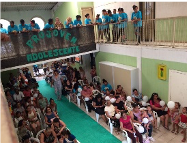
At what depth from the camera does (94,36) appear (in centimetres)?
999

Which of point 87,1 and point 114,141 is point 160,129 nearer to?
point 114,141

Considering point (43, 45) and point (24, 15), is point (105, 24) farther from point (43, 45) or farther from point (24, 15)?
point (24, 15)

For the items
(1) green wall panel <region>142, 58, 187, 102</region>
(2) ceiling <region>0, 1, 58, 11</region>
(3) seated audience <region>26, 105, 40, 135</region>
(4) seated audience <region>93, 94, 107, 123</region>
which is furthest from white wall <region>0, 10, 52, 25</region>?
(1) green wall panel <region>142, 58, 187, 102</region>

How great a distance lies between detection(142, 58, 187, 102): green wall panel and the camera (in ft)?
21.9

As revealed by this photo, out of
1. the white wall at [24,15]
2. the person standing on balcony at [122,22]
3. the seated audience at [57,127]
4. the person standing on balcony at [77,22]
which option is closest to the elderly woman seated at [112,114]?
the seated audience at [57,127]

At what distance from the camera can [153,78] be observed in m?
Result: 7.48

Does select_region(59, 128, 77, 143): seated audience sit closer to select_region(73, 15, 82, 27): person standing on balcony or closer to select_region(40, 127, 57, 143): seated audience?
select_region(40, 127, 57, 143): seated audience

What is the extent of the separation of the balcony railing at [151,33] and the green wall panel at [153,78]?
0.77 meters

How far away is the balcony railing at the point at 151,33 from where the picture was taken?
733 cm

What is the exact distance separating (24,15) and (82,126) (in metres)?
12.9

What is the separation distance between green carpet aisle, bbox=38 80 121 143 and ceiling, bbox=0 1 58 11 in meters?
9.46

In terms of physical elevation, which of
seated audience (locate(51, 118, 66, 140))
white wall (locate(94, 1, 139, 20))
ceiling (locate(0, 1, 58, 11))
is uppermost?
ceiling (locate(0, 1, 58, 11))

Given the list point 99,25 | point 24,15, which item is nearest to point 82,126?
point 99,25

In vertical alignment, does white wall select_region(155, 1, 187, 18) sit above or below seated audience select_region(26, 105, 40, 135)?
above
